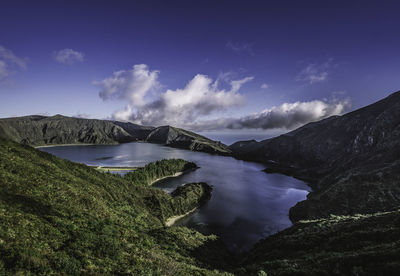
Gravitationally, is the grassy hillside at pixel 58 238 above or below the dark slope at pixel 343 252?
above

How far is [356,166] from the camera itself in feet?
346

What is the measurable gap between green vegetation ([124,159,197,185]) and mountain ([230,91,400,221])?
82.6 meters

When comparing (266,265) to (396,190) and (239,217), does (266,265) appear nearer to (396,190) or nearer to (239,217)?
(239,217)

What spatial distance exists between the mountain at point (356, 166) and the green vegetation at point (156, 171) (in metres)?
82.6

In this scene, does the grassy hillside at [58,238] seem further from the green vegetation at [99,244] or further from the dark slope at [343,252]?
the dark slope at [343,252]

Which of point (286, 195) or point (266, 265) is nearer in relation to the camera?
point (266, 265)

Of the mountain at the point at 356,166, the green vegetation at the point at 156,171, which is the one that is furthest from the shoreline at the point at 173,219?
the mountain at the point at 356,166

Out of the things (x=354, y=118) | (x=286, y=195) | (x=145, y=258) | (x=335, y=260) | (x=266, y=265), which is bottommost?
(x=286, y=195)

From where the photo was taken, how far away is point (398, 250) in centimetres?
1602

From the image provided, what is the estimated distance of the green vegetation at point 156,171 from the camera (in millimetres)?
99806

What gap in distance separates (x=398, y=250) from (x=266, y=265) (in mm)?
13086

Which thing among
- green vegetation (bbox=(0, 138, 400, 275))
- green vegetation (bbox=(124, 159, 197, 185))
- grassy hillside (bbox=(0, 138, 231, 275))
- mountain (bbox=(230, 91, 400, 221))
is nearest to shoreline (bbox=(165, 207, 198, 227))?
green vegetation (bbox=(0, 138, 400, 275))

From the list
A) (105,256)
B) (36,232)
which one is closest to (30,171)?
(36,232)

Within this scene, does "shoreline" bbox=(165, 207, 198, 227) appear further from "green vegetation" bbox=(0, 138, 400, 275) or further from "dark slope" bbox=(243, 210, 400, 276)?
"dark slope" bbox=(243, 210, 400, 276)
